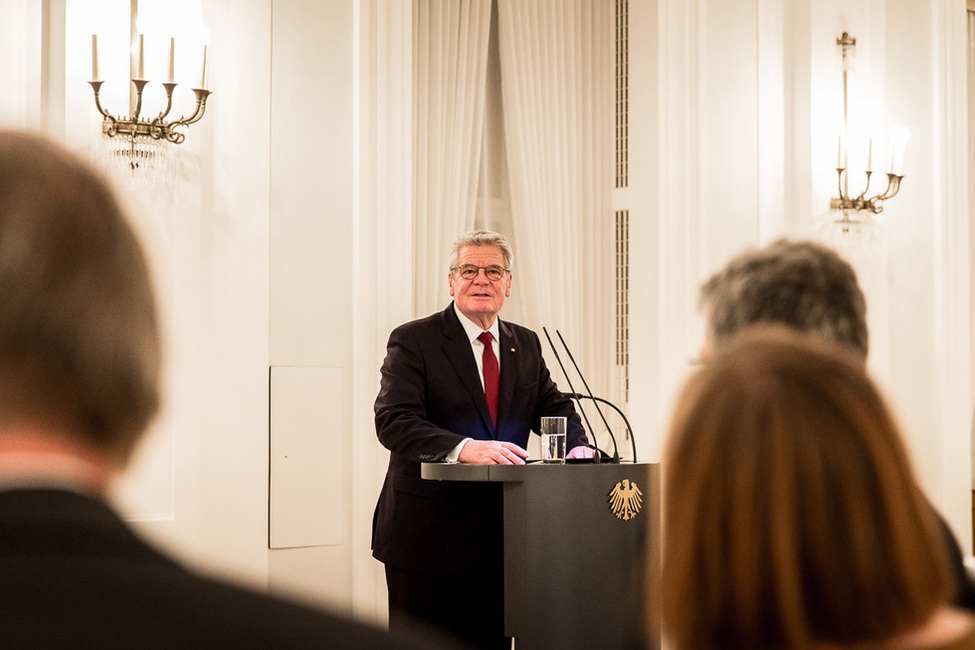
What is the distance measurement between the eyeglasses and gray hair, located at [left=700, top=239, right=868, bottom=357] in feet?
8.88

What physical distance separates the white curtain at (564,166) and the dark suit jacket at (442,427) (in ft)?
5.10

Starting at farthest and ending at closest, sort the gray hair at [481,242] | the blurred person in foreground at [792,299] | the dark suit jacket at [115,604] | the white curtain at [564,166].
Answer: the white curtain at [564,166], the gray hair at [481,242], the blurred person in foreground at [792,299], the dark suit jacket at [115,604]

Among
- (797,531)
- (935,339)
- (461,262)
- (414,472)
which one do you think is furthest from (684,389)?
(935,339)

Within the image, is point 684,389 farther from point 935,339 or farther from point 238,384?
point 935,339

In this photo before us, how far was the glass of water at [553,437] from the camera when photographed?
3.91 metres

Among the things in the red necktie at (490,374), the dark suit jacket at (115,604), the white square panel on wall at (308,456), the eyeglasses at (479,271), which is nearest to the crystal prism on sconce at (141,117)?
the white square panel on wall at (308,456)

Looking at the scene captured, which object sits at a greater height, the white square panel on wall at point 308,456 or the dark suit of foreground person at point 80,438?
the dark suit of foreground person at point 80,438

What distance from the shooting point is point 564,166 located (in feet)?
20.7

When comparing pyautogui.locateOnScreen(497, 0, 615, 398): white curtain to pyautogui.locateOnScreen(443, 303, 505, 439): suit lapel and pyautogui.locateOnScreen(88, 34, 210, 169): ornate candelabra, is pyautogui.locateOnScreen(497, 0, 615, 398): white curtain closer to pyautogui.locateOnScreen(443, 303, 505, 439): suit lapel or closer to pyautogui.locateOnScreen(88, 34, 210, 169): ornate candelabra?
pyautogui.locateOnScreen(443, 303, 505, 439): suit lapel

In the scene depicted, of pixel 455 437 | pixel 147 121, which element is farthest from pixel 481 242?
pixel 147 121

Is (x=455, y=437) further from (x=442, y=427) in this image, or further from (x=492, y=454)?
(x=442, y=427)

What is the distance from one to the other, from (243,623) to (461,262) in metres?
4.07

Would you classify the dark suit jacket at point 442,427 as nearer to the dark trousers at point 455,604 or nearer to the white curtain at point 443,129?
the dark trousers at point 455,604

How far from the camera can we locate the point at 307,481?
199 inches
